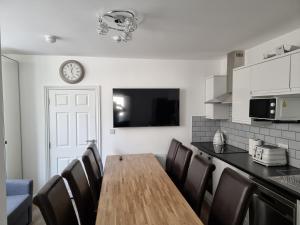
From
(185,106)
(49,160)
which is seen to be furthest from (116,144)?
(185,106)

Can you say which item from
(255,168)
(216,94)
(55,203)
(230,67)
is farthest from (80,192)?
(230,67)

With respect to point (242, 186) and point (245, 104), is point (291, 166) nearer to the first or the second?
point (245, 104)

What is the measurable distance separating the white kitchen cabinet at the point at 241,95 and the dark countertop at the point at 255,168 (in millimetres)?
482

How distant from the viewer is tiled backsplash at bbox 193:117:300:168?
2361 mm

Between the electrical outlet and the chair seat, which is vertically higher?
the electrical outlet

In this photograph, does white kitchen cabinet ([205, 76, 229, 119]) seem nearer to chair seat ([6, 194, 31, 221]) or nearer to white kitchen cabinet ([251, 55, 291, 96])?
white kitchen cabinet ([251, 55, 291, 96])

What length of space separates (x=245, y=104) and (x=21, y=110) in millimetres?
3340

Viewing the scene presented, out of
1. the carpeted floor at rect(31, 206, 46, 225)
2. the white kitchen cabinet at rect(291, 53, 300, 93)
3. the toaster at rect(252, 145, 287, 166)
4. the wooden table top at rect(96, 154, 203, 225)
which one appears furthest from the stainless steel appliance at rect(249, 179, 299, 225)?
the carpeted floor at rect(31, 206, 46, 225)

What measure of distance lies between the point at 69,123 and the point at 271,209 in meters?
2.97

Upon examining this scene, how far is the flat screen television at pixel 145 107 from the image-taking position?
3.55 meters

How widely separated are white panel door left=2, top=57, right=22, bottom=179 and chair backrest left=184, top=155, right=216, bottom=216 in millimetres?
2587

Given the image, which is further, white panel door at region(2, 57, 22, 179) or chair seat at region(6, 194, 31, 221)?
white panel door at region(2, 57, 22, 179)

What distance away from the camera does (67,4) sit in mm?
1711

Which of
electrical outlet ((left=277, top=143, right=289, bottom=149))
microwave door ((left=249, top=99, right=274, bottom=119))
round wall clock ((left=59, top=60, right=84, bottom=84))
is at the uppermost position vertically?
round wall clock ((left=59, top=60, right=84, bottom=84))
